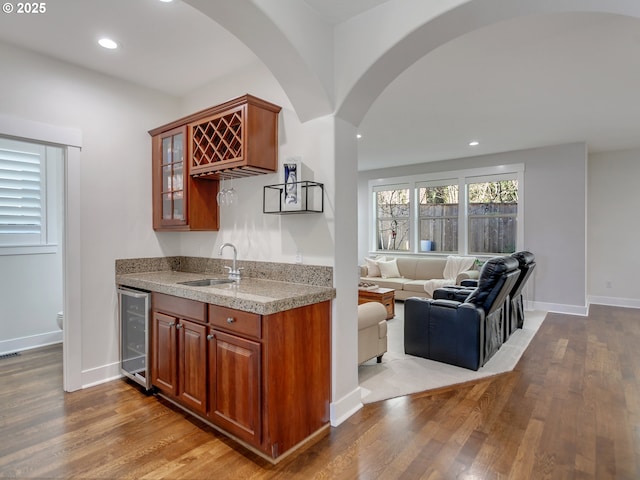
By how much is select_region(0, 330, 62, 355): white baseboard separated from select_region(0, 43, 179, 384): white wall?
1458 millimetres

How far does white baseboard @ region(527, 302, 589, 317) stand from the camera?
5.57 meters

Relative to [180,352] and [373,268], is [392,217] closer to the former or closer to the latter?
[373,268]

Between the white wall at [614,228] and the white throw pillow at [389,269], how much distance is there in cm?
355

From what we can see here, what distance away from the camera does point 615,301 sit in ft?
20.7

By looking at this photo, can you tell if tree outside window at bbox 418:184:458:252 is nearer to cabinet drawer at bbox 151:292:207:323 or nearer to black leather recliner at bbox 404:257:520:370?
black leather recliner at bbox 404:257:520:370

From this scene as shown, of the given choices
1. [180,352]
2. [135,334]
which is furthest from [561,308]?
[135,334]

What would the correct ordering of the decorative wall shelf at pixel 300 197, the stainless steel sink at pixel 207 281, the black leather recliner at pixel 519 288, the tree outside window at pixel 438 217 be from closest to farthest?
the decorative wall shelf at pixel 300 197, the stainless steel sink at pixel 207 281, the black leather recliner at pixel 519 288, the tree outside window at pixel 438 217

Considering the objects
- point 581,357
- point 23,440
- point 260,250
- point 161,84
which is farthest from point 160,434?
point 581,357

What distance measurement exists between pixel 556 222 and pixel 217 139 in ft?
18.5

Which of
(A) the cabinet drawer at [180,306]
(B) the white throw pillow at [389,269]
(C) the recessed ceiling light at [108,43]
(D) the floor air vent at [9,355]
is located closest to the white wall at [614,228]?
(B) the white throw pillow at [389,269]

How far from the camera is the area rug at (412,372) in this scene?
2.90 metres

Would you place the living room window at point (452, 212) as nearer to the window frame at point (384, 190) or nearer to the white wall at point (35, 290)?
the window frame at point (384, 190)

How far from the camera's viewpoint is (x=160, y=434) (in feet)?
7.38

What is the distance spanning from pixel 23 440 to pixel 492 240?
6890mm
